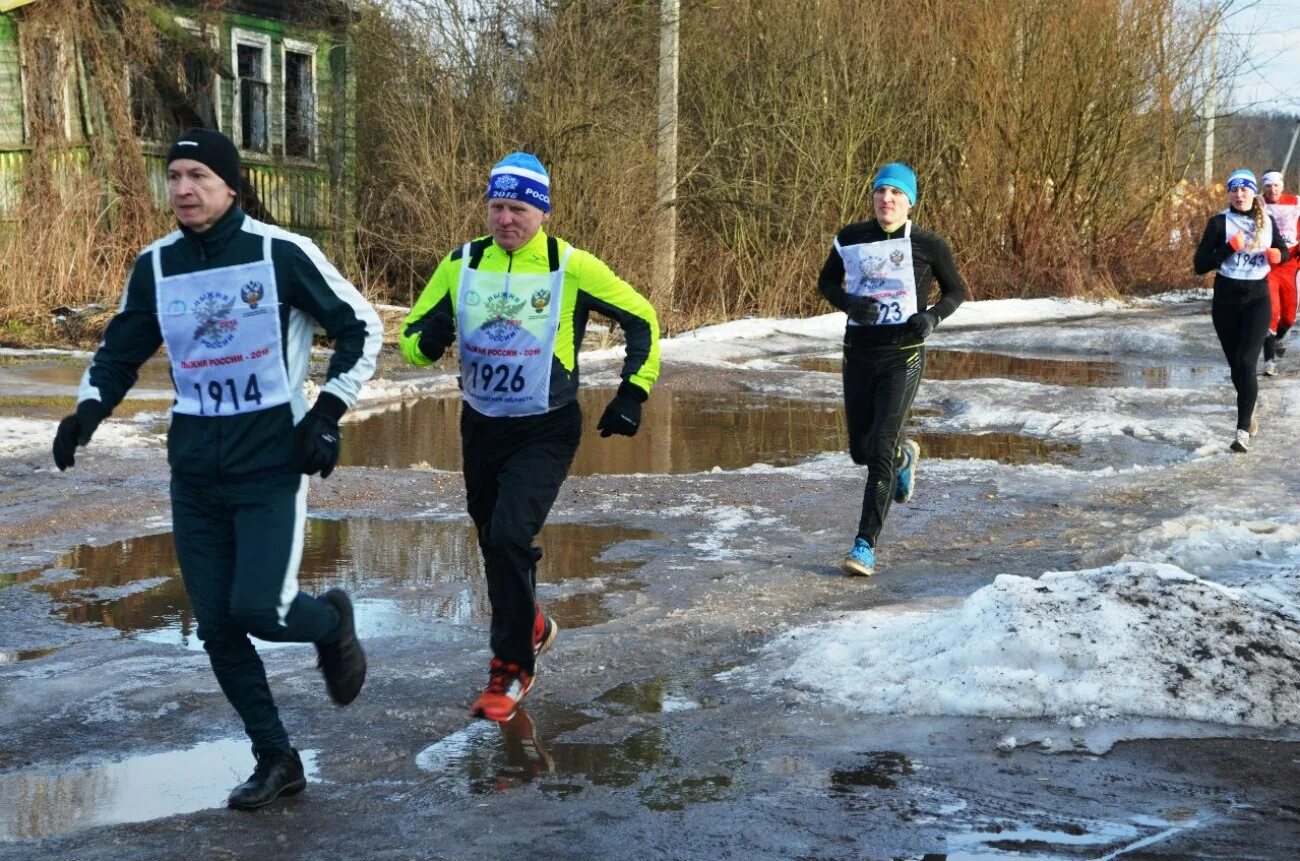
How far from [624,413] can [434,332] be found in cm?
70

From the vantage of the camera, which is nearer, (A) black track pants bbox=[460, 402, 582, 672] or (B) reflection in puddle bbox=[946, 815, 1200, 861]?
(B) reflection in puddle bbox=[946, 815, 1200, 861]

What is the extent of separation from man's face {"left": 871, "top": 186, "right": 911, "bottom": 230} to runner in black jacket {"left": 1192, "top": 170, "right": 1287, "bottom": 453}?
4032 millimetres

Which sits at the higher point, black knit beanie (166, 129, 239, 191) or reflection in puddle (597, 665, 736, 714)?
black knit beanie (166, 129, 239, 191)

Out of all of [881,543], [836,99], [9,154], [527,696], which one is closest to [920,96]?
[836,99]

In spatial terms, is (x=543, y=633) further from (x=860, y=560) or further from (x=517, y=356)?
(x=860, y=560)

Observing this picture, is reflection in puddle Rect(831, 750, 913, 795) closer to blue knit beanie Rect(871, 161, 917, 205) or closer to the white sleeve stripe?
the white sleeve stripe

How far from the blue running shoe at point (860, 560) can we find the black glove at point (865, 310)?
1074mm

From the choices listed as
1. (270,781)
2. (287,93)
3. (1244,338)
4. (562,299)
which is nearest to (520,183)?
(562,299)

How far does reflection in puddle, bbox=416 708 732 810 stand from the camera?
4.62 metres

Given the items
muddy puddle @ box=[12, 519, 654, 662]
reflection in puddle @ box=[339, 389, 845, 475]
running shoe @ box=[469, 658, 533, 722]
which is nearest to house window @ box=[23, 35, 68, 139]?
reflection in puddle @ box=[339, 389, 845, 475]

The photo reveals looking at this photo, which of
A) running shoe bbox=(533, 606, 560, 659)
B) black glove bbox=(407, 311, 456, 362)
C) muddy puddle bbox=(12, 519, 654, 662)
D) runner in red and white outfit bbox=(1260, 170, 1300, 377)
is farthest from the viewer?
runner in red and white outfit bbox=(1260, 170, 1300, 377)

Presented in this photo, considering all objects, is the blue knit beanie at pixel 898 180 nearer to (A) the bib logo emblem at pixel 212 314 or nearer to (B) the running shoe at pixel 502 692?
(B) the running shoe at pixel 502 692

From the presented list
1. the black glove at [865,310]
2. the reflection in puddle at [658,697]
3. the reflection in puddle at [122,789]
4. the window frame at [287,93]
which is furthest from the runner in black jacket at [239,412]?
the window frame at [287,93]

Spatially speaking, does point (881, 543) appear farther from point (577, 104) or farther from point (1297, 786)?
point (577, 104)
